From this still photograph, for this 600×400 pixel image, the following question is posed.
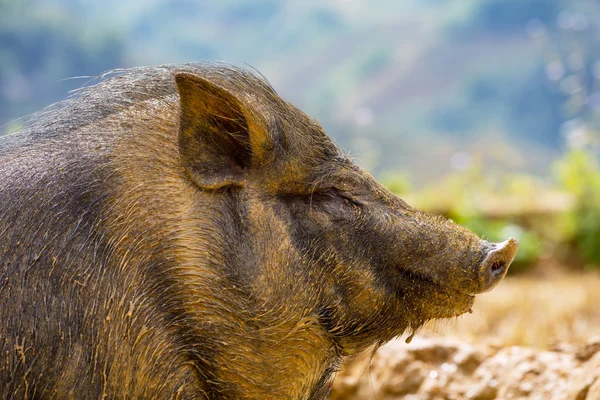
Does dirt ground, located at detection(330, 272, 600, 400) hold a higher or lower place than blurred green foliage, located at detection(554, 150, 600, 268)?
lower

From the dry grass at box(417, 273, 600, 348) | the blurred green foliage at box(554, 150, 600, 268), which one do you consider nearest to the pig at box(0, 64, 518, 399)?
the dry grass at box(417, 273, 600, 348)

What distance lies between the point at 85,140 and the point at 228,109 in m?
0.42

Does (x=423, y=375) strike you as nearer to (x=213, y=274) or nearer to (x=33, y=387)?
(x=213, y=274)

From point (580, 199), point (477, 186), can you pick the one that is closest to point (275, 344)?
point (580, 199)

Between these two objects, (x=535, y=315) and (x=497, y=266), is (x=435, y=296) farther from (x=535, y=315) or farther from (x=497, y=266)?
(x=535, y=315)

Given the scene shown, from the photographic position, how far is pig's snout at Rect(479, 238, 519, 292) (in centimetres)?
221

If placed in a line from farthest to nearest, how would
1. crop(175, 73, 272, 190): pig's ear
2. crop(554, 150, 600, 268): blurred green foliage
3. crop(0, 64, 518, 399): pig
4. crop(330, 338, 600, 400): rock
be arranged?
crop(554, 150, 600, 268): blurred green foliage
crop(330, 338, 600, 400): rock
crop(175, 73, 272, 190): pig's ear
crop(0, 64, 518, 399): pig

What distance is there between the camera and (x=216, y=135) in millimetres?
2205

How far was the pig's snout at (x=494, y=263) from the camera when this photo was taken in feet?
7.25

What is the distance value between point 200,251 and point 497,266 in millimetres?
889

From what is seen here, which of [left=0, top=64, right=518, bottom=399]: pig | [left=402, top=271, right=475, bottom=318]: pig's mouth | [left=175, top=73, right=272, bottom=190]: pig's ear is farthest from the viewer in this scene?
[left=402, top=271, right=475, bottom=318]: pig's mouth

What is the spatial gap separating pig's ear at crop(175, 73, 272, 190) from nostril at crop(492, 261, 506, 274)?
2.48ft

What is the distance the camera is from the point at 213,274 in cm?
209

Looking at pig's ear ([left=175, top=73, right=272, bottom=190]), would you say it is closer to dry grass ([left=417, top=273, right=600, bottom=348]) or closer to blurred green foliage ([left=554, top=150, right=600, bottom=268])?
dry grass ([left=417, top=273, right=600, bottom=348])
